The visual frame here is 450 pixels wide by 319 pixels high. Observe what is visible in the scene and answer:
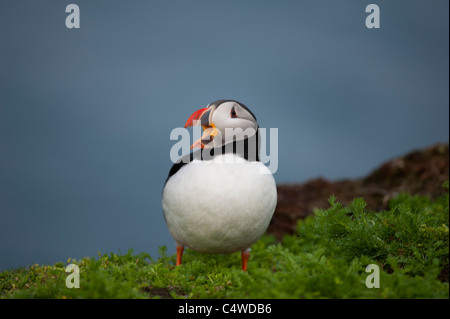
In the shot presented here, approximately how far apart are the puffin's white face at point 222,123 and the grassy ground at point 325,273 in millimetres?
1385

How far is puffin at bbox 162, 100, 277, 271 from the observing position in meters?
4.71

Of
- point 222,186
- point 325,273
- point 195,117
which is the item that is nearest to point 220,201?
point 222,186

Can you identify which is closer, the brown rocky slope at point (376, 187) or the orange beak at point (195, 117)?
the orange beak at point (195, 117)

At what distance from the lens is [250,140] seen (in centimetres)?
507

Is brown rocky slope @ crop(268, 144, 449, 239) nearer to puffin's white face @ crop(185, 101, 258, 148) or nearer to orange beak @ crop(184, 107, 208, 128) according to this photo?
puffin's white face @ crop(185, 101, 258, 148)

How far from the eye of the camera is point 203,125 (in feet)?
16.2

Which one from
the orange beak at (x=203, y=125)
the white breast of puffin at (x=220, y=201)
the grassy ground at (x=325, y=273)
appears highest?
the orange beak at (x=203, y=125)

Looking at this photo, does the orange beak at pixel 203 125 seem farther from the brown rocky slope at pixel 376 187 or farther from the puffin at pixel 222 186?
the brown rocky slope at pixel 376 187

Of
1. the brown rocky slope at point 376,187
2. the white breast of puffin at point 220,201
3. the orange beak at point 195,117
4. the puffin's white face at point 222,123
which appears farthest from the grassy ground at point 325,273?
the brown rocky slope at point 376,187

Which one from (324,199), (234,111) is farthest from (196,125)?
(324,199)

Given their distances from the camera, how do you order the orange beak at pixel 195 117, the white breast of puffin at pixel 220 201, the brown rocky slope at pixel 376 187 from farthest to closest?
the brown rocky slope at pixel 376 187 < the orange beak at pixel 195 117 < the white breast of puffin at pixel 220 201

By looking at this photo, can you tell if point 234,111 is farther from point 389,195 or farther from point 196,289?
point 389,195

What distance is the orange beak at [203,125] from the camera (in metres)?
4.86

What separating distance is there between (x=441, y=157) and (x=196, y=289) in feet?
28.6
